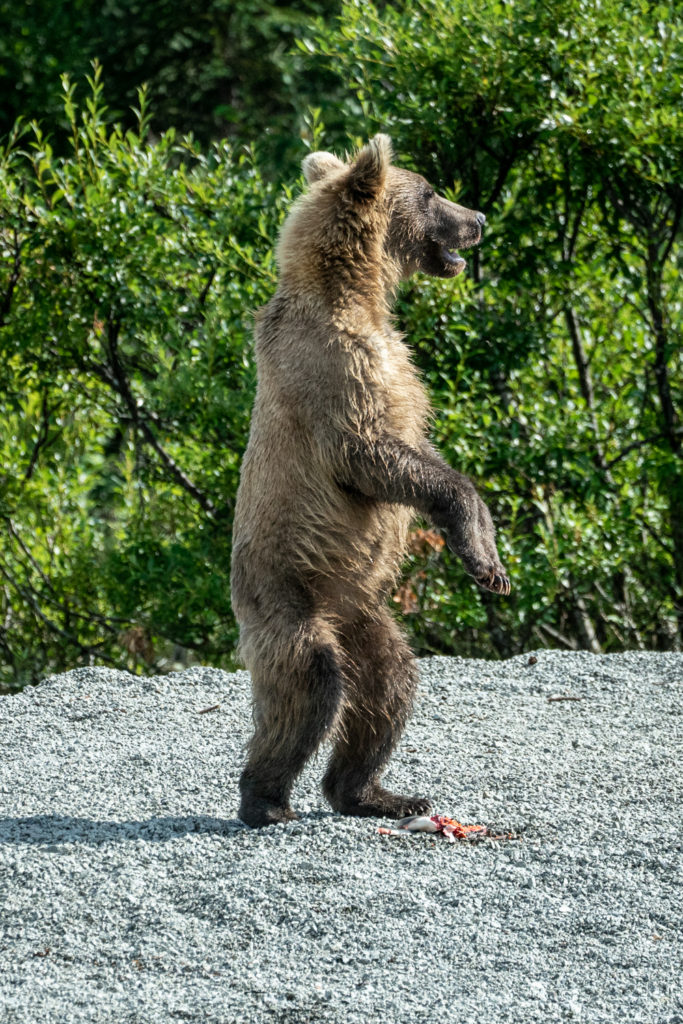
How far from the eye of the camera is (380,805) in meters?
4.32

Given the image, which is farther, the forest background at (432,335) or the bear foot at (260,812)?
the forest background at (432,335)

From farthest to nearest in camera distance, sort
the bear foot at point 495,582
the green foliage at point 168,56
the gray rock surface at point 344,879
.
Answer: the green foliage at point 168,56 → the bear foot at point 495,582 → the gray rock surface at point 344,879

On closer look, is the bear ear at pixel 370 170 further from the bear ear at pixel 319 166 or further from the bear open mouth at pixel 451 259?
the bear open mouth at pixel 451 259

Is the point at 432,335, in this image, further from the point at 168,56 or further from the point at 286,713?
the point at 168,56

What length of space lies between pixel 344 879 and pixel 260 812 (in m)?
0.53

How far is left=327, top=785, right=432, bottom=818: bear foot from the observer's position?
4297mm

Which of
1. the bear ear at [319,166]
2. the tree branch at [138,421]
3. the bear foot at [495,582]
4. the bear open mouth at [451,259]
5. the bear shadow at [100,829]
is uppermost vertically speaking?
the bear ear at [319,166]

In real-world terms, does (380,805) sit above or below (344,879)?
above

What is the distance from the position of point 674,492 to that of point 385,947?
4.46 meters

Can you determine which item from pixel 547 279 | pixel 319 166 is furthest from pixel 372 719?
pixel 547 279

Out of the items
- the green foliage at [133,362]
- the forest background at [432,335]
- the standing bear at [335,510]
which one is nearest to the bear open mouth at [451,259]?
the standing bear at [335,510]

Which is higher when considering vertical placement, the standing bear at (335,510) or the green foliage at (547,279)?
the green foliage at (547,279)

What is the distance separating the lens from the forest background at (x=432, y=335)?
21.9 ft

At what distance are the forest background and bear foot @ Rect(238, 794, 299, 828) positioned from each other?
91.0 inches
